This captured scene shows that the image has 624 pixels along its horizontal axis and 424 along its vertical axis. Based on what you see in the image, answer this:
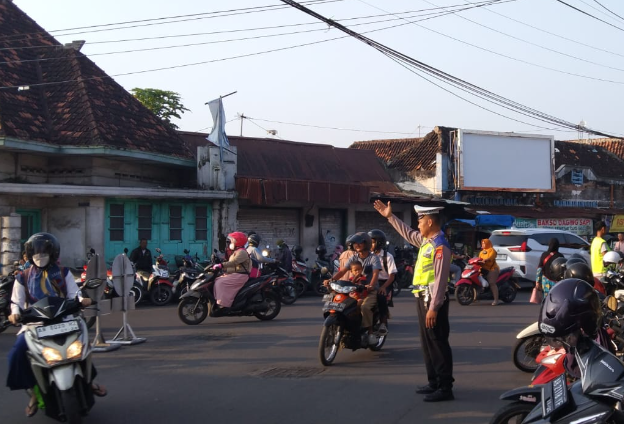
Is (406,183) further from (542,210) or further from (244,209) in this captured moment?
(244,209)

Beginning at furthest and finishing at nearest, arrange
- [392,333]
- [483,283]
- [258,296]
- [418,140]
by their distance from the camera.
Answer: [418,140] < [483,283] < [258,296] < [392,333]

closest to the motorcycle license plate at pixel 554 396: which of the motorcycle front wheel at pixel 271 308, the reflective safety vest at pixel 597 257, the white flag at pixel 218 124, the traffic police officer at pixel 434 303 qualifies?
the traffic police officer at pixel 434 303

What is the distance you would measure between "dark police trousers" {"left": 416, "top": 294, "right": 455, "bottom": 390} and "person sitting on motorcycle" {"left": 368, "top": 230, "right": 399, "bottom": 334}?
2369 millimetres

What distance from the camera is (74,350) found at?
536 centimetres

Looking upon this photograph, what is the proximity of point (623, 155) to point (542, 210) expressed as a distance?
13.4m

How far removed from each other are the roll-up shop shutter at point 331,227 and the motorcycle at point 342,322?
1448 cm

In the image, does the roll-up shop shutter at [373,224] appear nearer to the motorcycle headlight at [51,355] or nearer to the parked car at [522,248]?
the parked car at [522,248]

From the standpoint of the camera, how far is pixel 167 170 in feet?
65.6

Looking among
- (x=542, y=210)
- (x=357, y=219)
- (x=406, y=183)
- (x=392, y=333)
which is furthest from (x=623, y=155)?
(x=392, y=333)

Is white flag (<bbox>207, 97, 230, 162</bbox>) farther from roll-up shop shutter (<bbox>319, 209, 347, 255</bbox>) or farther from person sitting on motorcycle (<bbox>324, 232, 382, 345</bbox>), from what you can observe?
person sitting on motorcycle (<bbox>324, 232, 382, 345</bbox>)

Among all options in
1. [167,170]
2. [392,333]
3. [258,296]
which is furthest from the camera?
[167,170]

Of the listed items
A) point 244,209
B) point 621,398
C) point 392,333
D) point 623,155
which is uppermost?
point 623,155

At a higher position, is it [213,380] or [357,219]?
[357,219]

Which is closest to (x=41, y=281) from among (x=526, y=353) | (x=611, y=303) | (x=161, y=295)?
(x=526, y=353)
